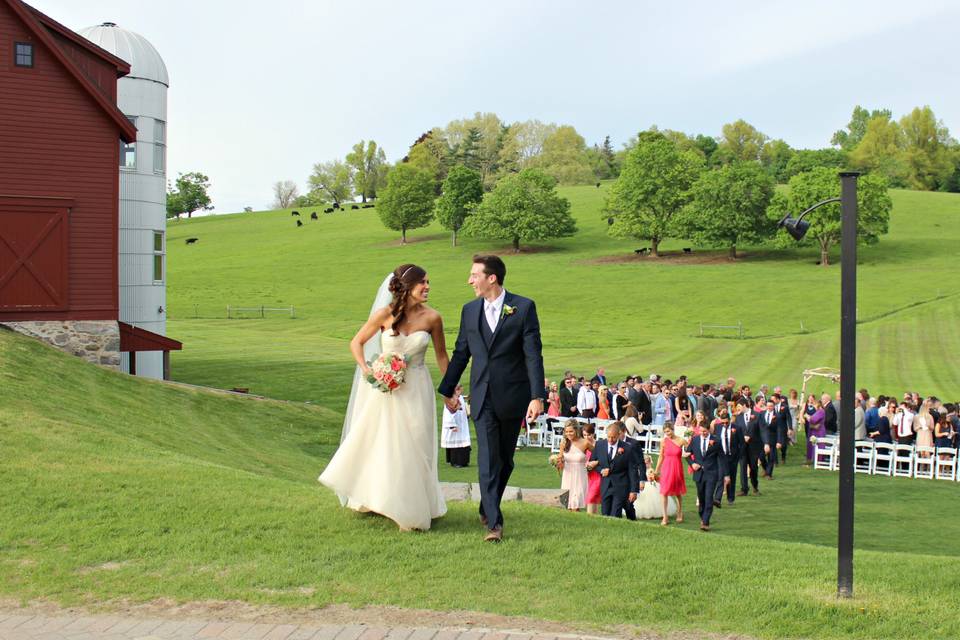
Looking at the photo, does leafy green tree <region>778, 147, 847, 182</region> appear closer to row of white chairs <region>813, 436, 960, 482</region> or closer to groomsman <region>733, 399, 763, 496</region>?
row of white chairs <region>813, 436, 960, 482</region>

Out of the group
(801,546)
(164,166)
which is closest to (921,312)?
(164,166)

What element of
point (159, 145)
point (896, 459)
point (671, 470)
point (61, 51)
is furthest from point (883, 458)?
point (159, 145)

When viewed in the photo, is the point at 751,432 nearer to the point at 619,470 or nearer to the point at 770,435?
the point at 770,435

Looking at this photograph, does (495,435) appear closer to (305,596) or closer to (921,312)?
(305,596)

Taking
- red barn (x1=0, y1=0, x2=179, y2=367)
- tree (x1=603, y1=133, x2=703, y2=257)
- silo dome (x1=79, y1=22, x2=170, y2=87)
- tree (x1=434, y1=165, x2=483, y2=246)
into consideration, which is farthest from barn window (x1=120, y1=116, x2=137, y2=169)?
tree (x1=434, y1=165, x2=483, y2=246)

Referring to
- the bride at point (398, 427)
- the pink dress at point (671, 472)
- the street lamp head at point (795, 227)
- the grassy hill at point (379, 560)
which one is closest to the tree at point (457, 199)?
the pink dress at point (671, 472)

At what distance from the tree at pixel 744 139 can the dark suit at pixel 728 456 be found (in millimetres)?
145751

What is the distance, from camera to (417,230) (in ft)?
382

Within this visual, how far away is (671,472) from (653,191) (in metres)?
76.0

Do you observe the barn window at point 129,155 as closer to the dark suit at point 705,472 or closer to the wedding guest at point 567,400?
the wedding guest at point 567,400

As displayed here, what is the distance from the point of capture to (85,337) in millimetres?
25781

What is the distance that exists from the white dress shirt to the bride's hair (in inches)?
25.7

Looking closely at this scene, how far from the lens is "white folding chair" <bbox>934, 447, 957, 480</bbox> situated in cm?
2300

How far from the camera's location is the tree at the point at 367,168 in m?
163
